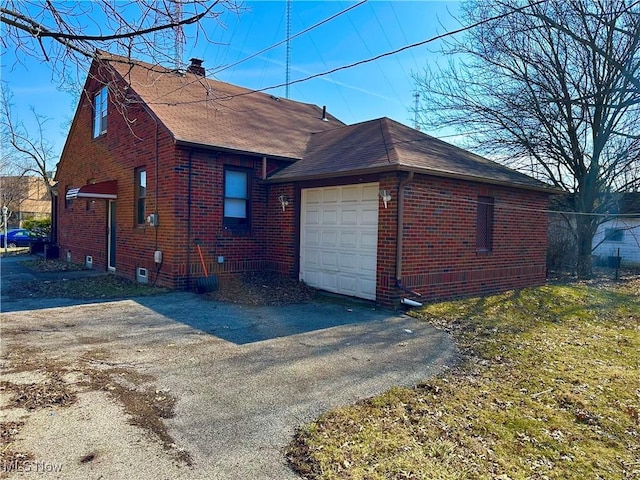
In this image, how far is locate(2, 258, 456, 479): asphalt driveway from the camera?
3.32 meters

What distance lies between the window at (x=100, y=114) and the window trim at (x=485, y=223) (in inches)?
473

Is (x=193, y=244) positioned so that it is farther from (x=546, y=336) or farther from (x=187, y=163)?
(x=546, y=336)

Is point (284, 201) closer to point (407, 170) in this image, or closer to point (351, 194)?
point (351, 194)

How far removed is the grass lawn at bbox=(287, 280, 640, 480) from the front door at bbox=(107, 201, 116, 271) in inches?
Answer: 447

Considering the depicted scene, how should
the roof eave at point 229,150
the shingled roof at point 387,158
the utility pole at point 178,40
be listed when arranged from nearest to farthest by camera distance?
the utility pole at point 178,40 < the shingled roof at point 387,158 < the roof eave at point 229,150

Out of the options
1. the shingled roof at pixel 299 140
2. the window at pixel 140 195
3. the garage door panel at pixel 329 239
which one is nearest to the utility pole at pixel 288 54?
the shingled roof at pixel 299 140

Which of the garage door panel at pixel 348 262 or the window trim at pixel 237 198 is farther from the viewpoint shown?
the window trim at pixel 237 198

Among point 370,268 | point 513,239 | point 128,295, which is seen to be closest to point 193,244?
point 128,295

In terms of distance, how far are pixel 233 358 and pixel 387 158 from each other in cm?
536

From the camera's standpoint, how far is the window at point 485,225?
36.0 feet

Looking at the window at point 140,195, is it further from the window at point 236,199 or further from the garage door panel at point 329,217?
the garage door panel at point 329,217

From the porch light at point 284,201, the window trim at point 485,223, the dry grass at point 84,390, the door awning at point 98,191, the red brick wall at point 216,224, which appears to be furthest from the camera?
the door awning at point 98,191

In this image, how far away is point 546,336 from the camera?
730 cm

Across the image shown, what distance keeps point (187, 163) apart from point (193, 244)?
1.94m
